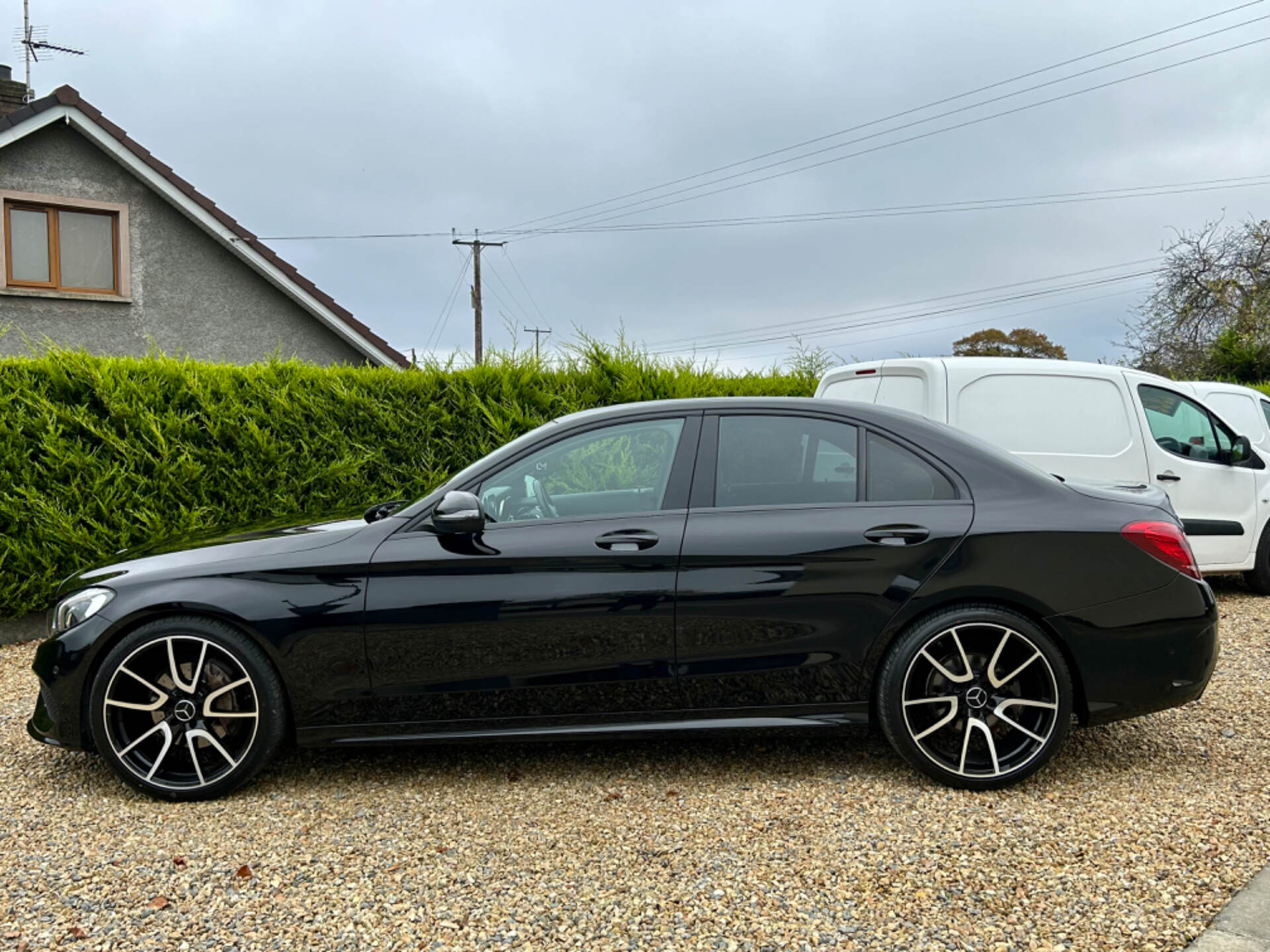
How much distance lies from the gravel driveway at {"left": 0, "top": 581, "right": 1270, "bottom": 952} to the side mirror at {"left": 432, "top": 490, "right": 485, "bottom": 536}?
110cm

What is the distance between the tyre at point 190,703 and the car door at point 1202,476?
272 inches

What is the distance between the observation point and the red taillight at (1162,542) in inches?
150

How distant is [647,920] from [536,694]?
1.14m

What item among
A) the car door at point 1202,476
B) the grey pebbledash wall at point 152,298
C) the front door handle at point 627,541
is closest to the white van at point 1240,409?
the car door at point 1202,476

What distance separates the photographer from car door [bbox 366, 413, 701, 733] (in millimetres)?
3764

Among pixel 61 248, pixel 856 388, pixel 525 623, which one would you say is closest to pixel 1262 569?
pixel 856 388

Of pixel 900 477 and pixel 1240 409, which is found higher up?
pixel 1240 409

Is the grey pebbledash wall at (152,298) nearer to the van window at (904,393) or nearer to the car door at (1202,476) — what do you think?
the van window at (904,393)

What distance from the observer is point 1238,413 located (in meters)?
9.18

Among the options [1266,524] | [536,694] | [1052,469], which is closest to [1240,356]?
[1266,524]

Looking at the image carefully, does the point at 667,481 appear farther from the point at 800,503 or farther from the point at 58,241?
the point at 58,241

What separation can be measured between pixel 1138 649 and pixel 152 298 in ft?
52.5

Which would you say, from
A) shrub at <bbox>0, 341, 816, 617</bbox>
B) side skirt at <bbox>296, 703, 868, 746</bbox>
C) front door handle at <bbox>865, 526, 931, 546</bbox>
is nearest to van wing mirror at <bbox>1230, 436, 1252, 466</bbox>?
shrub at <bbox>0, 341, 816, 617</bbox>

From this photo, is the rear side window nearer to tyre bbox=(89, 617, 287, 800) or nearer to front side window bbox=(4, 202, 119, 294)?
tyre bbox=(89, 617, 287, 800)
